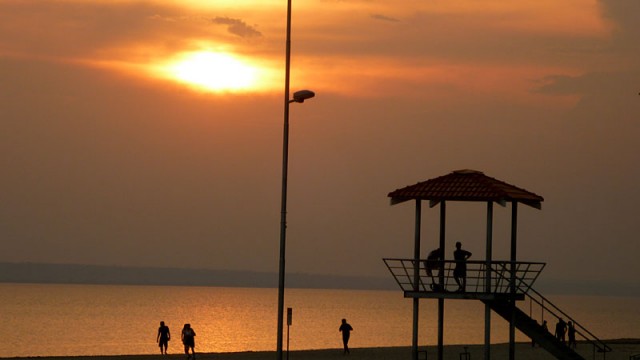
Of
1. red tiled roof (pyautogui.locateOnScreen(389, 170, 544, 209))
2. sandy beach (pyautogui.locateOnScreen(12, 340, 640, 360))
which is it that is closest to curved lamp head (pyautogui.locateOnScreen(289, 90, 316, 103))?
red tiled roof (pyautogui.locateOnScreen(389, 170, 544, 209))

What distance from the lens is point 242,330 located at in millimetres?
169125

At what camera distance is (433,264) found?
41281 millimetres

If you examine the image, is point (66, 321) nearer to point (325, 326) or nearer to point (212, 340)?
point (325, 326)

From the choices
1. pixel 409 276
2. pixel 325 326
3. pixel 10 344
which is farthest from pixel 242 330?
pixel 409 276

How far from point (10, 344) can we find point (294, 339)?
103 ft

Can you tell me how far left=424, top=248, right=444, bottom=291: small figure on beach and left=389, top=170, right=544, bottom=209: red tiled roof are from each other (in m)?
1.74

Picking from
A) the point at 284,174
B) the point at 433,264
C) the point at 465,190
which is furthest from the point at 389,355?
the point at 284,174

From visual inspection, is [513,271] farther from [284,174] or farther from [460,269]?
[284,174]

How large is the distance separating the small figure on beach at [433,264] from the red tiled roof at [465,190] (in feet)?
5.72

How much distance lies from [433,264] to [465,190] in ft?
A: 8.39

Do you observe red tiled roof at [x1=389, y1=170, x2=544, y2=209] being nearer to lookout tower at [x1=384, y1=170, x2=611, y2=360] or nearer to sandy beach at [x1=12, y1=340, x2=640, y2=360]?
lookout tower at [x1=384, y1=170, x2=611, y2=360]

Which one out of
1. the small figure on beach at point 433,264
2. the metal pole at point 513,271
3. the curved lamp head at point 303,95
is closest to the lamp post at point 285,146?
the curved lamp head at point 303,95

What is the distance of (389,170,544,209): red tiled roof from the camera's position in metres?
40.8

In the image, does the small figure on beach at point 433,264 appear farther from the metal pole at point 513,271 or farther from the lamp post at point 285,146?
the lamp post at point 285,146
